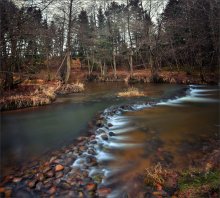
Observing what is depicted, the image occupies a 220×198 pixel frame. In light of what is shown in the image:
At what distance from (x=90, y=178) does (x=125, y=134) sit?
2888 mm

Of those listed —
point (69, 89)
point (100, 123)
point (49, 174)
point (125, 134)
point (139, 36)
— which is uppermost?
point (139, 36)

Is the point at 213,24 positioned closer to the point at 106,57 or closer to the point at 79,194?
the point at 79,194

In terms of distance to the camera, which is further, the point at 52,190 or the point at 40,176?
the point at 40,176

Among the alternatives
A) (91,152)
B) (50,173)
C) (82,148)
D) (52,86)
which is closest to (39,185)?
(50,173)

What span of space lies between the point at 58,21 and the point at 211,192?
23.5 meters

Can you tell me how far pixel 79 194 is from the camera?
394 centimetres

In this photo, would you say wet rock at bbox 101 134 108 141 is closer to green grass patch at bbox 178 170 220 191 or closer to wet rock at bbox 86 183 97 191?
wet rock at bbox 86 183 97 191

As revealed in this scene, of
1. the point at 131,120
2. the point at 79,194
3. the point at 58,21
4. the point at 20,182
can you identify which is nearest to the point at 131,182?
the point at 79,194

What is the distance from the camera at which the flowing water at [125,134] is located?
5.03 meters

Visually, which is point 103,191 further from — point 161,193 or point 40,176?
point 40,176

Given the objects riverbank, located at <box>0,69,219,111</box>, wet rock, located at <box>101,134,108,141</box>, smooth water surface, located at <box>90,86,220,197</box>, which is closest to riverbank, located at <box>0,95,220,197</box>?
smooth water surface, located at <box>90,86,220,197</box>

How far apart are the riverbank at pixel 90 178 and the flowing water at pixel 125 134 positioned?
0.58 feet

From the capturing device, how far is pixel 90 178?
14.7 ft

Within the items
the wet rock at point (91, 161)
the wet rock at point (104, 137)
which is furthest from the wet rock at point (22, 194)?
the wet rock at point (104, 137)
